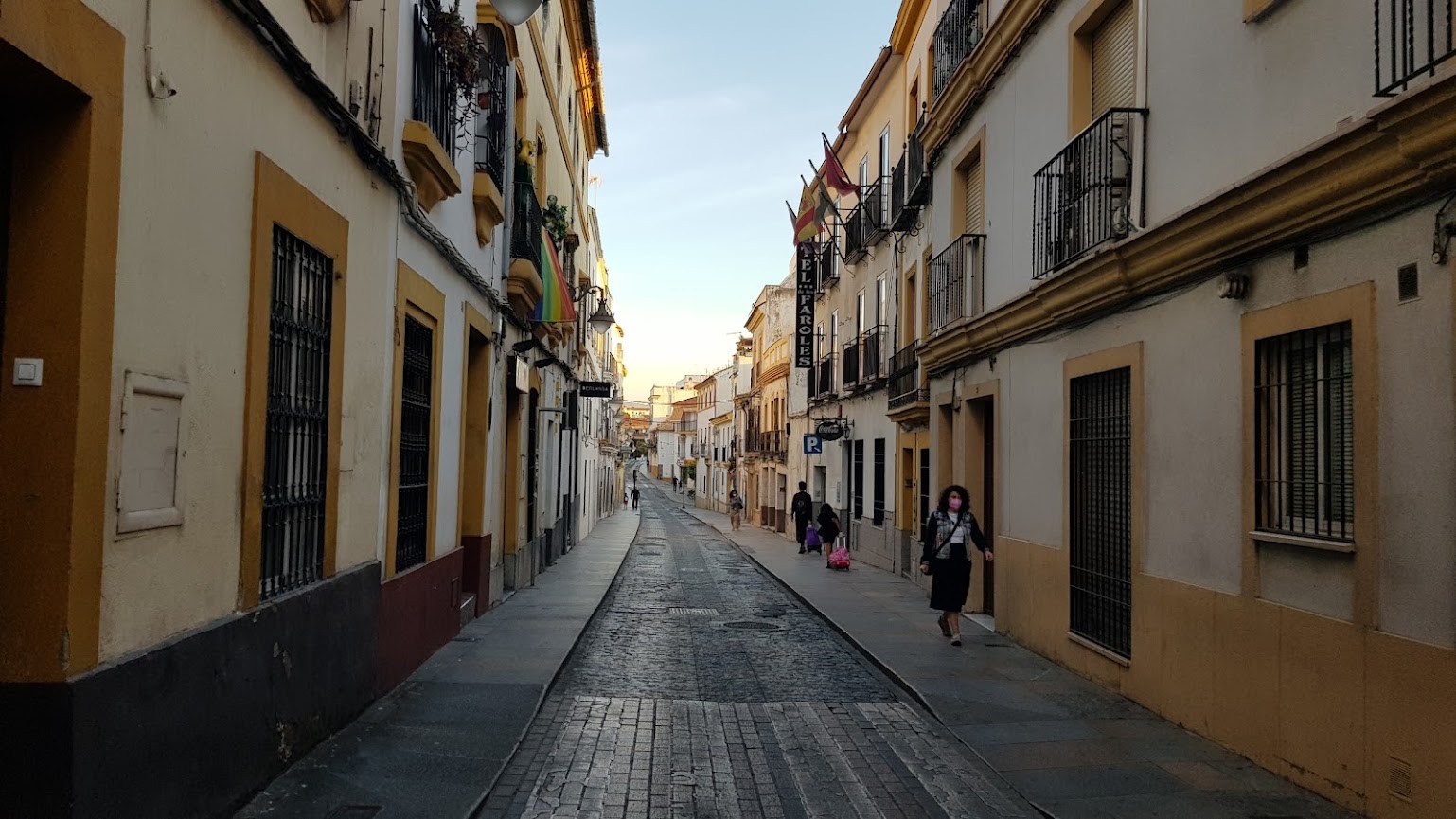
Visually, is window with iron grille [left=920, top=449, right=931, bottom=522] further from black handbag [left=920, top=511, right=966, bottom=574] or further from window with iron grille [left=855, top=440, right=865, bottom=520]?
black handbag [left=920, top=511, right=966, bottom=574]

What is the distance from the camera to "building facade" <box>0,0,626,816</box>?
144 inches

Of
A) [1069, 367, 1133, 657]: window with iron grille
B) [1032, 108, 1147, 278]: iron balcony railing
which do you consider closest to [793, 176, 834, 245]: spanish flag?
[1032, 108, 1147, 278]: iron balcony railing

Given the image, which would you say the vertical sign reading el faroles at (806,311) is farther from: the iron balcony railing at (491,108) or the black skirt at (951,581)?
the black skirt at (951,581)

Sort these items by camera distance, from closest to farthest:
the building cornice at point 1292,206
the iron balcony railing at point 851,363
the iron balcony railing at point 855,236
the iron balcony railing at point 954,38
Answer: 1. the building cornice at point 1292,206
2. the iron balcony railing at point 954,38
3. the iron balcony railing at point 855,236
4. the iron balcony railing at point 851,363

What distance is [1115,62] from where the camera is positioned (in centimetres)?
922

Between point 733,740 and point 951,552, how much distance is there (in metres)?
4.45

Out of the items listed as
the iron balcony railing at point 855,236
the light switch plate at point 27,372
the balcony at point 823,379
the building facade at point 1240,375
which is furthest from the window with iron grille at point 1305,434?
the balcony at point 823,379

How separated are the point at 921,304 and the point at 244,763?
1424 cm

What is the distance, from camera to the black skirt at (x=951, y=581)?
10898mm

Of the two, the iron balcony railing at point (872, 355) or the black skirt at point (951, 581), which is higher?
the iron balcony railing at point (872, 355)

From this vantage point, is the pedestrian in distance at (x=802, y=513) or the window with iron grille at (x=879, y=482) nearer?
the window with iron grille at (x=879, y=482)

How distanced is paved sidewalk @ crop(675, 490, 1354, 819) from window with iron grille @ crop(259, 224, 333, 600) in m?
4.45

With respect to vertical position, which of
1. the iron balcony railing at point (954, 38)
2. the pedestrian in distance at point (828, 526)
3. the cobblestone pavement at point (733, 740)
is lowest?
the cobblestone pavement at point (733, 740)

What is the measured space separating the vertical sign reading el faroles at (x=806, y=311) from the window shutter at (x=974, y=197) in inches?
531
